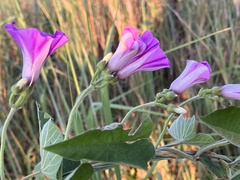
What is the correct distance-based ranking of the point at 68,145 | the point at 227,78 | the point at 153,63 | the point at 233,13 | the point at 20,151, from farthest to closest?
the point at 20,151 → the point at 233,13 → the point at 227,78 → the point at 153,63 → the point at 68,145

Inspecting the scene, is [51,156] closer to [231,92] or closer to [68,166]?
[68,166]

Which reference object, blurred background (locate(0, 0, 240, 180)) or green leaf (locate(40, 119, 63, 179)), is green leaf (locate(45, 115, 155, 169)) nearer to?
green leaf (locate(40, 119, 63, 179))

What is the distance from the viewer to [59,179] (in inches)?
13.1

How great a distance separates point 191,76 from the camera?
43 cm

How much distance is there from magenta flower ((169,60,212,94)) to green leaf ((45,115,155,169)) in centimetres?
10

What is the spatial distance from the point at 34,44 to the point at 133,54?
0.08 m

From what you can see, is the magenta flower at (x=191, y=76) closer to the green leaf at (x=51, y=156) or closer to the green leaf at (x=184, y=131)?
the green leaf at (x=184, y=131)

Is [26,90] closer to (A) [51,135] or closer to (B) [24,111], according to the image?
(A) [51,135]

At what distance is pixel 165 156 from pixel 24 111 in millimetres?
1274

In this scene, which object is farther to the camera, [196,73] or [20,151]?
[20,151]

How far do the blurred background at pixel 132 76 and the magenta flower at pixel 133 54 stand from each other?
85 centimetres

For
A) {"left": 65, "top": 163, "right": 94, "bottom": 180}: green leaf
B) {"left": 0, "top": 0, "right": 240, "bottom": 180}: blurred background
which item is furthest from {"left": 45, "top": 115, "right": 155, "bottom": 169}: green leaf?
{"left": 0, "top": 0, "right": 240, "bottom": 180}: blurred background

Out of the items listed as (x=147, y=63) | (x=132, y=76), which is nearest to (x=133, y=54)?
(x=147, y=63)

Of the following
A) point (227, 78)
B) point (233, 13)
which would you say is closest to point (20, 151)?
point (227, 78)
